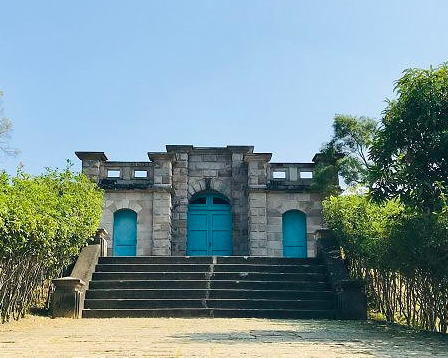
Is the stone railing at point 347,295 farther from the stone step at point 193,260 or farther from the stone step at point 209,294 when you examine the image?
the stone step at point 193,260

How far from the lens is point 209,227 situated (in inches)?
789

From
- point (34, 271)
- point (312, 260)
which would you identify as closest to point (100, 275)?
point (34, 271)

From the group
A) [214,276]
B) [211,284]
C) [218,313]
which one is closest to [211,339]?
[218,313]

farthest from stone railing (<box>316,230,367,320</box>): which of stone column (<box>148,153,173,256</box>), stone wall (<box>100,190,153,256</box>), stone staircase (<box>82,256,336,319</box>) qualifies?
stone wall (<box>100,190,153,256</box>)

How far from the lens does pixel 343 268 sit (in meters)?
12.8

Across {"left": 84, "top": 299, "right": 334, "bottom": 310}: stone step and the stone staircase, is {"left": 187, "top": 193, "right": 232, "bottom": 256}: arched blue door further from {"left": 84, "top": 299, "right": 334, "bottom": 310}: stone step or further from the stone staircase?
{"left": 84, "top": 299, "right": 334, "bottom": 310}: stone step

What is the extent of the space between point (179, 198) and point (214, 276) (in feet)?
23.7

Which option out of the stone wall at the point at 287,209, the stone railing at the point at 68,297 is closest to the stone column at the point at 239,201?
the stone wall at the point at 287,209

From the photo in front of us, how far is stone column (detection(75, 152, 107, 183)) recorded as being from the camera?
19.5m

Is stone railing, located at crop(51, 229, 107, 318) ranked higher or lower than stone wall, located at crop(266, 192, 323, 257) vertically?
lower

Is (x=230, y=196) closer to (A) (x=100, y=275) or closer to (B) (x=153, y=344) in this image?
(A) (x=100, y=275)

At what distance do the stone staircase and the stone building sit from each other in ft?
16.9

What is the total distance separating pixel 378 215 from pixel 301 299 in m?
2.38

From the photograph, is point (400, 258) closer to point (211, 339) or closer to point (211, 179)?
point (211, 339)
